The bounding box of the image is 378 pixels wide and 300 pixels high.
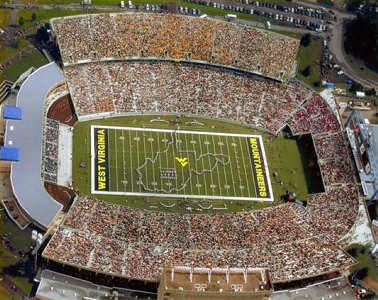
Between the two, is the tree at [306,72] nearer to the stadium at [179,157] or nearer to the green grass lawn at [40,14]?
the stadium at [179,157]

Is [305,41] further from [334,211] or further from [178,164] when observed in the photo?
[334,211]

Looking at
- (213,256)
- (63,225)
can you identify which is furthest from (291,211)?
(63,225)

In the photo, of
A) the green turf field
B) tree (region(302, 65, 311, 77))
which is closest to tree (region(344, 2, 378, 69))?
tree (region(302, 65, 311, 77))

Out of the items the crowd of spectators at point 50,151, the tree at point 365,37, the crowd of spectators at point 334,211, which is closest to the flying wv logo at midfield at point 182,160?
the crowd of spectators at point 50,151

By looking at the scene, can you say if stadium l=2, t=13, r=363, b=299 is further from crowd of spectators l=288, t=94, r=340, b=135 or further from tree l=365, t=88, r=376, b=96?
tree l=365, t=88, r=376, b=96

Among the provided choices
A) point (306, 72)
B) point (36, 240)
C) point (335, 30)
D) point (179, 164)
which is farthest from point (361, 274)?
point (335, 30)

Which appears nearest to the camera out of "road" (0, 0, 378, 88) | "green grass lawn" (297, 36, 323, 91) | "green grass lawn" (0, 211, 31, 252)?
"green grass lawn" (0, 211, 31, 252)
